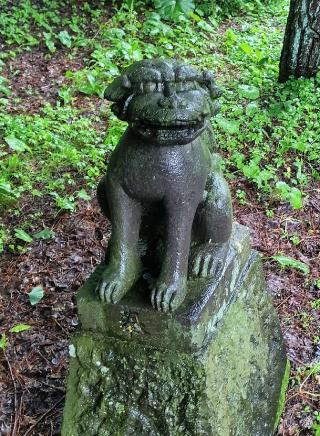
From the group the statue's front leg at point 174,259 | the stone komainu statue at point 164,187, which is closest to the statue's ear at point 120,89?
the stone komainu statue at point 164,187

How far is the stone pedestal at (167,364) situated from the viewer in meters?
2.01

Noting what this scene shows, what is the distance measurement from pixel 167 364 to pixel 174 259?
0.38 meters

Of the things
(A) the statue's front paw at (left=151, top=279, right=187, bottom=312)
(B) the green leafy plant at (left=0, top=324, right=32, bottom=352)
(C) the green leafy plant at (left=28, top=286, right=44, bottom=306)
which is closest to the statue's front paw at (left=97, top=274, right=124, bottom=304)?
(A) the statue's front paw at (left=151, top=279, right=187, bottom=312)

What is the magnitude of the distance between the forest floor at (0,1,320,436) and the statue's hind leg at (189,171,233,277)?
116 cm

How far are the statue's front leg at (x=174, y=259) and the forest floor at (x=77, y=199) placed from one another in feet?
3.89

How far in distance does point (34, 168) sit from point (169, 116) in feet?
9.17

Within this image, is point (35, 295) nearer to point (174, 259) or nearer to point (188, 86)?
point (174, 259)

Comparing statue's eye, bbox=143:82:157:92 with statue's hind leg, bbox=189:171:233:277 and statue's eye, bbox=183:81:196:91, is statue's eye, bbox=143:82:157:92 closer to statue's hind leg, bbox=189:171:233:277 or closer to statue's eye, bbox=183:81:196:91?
statue's eye, bbox=183:81:196:91

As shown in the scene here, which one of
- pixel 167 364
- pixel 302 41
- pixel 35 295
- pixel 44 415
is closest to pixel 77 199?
pixel 35 295

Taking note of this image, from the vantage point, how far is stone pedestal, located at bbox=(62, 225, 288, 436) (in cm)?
201

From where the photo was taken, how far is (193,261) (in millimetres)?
2143

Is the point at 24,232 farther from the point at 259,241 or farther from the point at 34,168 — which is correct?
the point at 259,241

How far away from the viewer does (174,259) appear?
197 cm

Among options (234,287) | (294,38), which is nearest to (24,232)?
(234,287)
